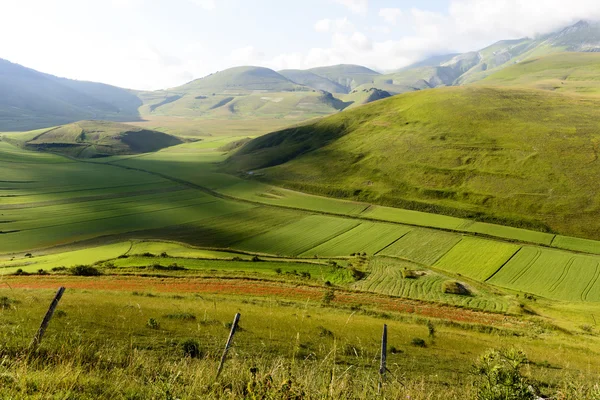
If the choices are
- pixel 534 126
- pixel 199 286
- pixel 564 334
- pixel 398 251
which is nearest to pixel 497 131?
pixel 534 126

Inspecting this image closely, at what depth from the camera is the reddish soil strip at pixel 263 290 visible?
44219mm

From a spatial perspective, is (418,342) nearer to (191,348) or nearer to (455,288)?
(191,348)

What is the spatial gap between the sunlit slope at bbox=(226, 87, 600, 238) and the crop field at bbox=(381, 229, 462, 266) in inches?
976

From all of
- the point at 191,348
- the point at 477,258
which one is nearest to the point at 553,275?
the point at 477,258

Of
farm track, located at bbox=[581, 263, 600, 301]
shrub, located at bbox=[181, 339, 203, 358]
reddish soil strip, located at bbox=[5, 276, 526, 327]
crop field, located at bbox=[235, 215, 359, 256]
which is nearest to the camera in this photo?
shrub, located at bbox=[181, 339, 203, 358]

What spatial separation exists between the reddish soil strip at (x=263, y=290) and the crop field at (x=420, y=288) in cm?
401

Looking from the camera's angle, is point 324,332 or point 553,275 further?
point 553,275

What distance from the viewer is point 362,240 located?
85.1 meters

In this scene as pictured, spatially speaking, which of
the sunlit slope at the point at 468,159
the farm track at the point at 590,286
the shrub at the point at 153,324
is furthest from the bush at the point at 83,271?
the sunlit slope at the point at 468,159

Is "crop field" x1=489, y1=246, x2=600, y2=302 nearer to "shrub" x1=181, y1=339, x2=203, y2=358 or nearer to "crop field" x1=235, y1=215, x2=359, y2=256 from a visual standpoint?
"crop field" x1=235, y1=215, x2=359, y2=256

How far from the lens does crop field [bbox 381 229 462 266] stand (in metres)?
74.6

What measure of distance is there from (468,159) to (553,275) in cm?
7946

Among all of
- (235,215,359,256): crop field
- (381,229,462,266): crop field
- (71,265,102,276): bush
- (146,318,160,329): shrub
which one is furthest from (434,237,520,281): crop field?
(146,318,160,329): shrub

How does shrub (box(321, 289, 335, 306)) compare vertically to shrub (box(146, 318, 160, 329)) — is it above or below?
below
